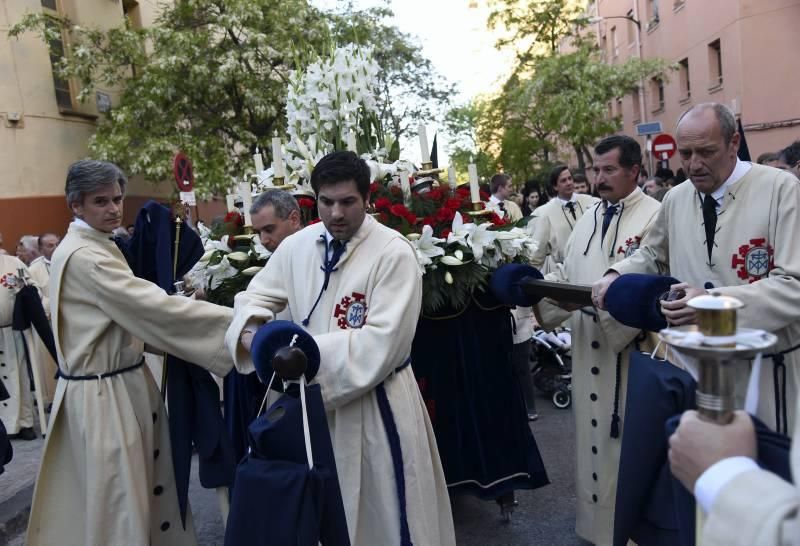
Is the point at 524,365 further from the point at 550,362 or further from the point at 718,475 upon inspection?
the point at 718,475

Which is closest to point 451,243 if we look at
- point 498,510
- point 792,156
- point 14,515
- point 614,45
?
point 498,510

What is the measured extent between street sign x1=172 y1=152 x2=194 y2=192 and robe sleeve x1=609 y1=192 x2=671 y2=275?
4168 mm

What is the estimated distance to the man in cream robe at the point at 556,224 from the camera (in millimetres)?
5805

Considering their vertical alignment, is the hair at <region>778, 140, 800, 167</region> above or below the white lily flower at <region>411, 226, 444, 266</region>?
above

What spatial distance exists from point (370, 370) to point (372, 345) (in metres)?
0.09

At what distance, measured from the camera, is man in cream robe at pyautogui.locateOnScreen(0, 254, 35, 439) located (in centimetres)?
711

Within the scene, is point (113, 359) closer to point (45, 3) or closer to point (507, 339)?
point (507, 339)

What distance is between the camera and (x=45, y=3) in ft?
45.8

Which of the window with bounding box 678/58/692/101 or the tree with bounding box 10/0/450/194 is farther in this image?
the window with bounding box 678/58/692/101

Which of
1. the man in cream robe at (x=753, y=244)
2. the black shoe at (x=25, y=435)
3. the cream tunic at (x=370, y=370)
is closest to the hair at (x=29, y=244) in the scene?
the black shoe at (x=25, y=435)

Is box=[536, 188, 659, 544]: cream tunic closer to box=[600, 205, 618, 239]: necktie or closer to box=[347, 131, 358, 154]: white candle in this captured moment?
box=[600, 205, 618, 239]: necktie

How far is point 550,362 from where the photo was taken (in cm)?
746

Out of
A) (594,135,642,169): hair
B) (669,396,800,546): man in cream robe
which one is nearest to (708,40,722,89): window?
(594,135,642,169): hair

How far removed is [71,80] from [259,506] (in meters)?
14.6
